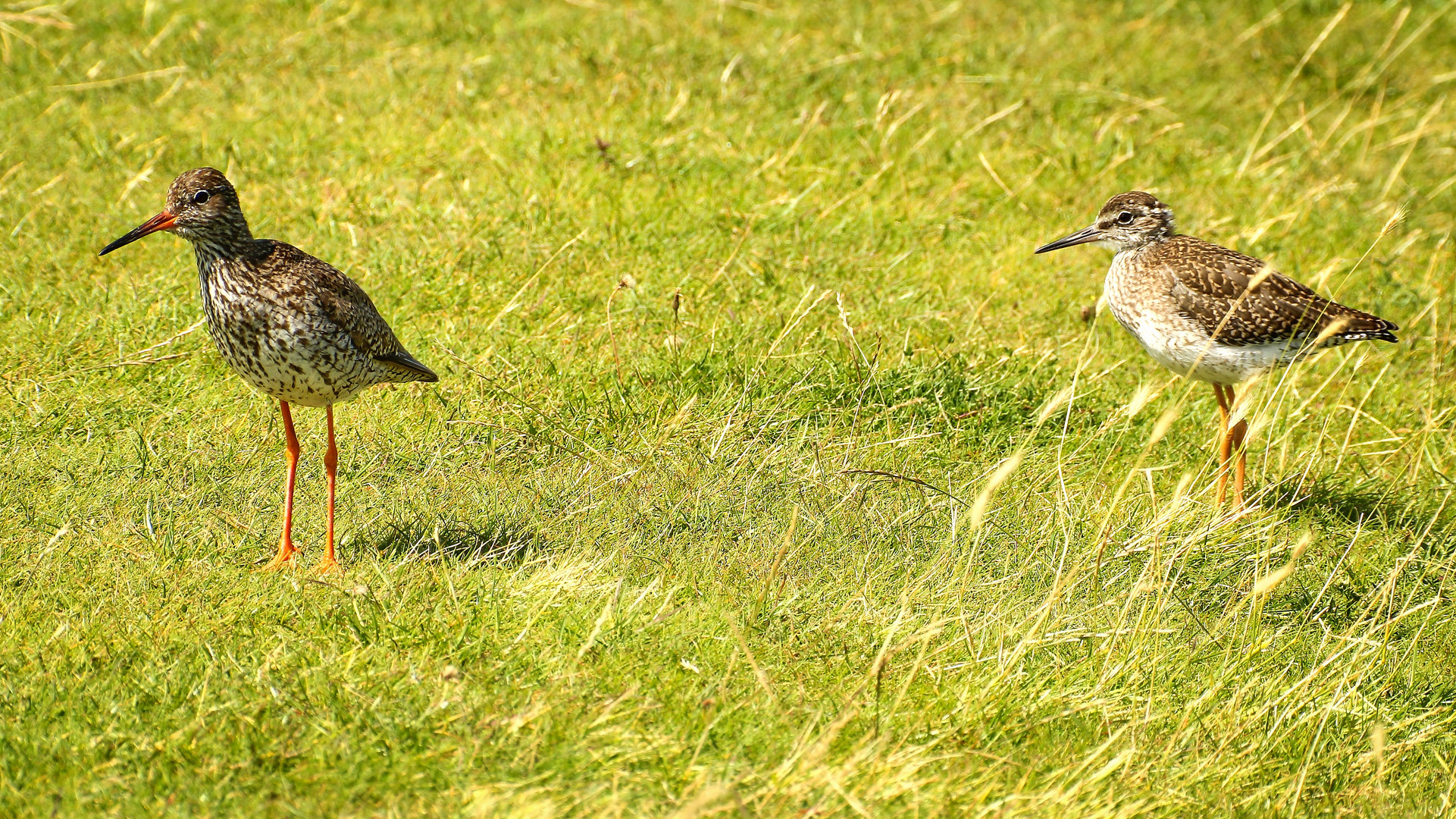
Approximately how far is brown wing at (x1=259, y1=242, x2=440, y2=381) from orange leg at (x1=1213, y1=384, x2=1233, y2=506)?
3.80 metres

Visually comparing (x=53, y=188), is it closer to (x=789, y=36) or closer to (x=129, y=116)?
(x=129, y=116)

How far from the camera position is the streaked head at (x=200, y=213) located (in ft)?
17.3

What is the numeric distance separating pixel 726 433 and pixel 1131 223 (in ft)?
9.47

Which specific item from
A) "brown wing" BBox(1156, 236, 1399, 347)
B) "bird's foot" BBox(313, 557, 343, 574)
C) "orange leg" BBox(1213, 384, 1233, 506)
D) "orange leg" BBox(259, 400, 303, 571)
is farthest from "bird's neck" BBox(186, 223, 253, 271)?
"brown wing" BBox(1156, 236, 1399, 347)

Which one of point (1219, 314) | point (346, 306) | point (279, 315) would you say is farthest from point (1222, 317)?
point (279, 315)

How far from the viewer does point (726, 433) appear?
20.1ft

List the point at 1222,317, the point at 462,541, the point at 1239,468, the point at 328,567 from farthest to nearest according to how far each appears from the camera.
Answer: the point at 1222,317 < the point at 1239,468 < the point at 462,541 < the point at 328,567

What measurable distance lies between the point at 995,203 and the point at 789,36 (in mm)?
2655

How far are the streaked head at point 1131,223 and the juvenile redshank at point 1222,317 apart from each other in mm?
237

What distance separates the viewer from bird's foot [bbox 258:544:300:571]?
16.1 feet

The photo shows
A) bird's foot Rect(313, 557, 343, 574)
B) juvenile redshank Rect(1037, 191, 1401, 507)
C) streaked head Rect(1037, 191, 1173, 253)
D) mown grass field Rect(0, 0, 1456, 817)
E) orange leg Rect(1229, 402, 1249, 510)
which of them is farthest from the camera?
streaked head Rect(1037, 191, 1173, 253)

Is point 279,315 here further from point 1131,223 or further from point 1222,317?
point 1131,223

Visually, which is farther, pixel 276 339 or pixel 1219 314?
pixel 1219 314

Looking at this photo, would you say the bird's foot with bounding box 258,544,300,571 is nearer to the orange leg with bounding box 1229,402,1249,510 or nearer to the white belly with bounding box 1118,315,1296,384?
the orange leg with bounding box 1229,402,1249,510
